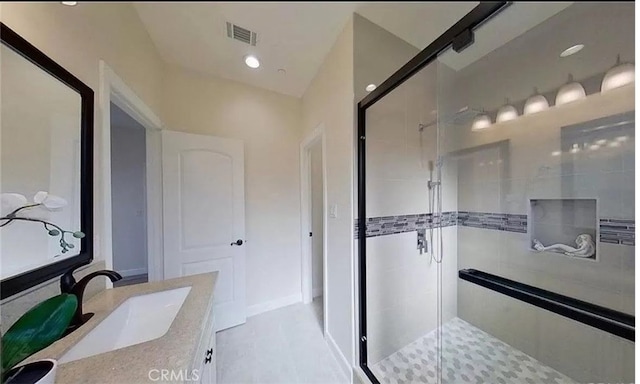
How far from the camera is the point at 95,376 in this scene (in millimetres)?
596

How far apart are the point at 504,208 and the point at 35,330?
2509 millimetres

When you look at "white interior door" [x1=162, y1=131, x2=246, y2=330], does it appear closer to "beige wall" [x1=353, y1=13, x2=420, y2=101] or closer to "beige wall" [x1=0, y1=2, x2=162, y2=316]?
"beige wall" [x1=0, y1=2, x2=162, y2=316]

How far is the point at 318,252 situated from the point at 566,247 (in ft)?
7.16

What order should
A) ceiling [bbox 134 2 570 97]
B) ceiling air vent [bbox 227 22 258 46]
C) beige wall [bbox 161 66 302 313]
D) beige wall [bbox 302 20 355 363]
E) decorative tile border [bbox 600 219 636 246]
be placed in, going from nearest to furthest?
ceiling [bbox 134 2 570 97], ceiling air vent [bbox 227 22 258 46], decorative tile border [bbox 600 219 636 246], beige wall [bbox 302 20 355 363], beige wall [bbox 161 66 302 313]

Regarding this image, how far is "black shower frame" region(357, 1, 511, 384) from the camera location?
2.53 feet

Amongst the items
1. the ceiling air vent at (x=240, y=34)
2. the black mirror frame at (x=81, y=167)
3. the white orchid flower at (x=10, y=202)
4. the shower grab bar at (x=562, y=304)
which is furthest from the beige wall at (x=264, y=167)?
the shower grab bar at (x=562, y=304)

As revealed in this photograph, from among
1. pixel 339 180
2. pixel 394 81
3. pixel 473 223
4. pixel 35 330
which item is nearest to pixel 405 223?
pixel 339 180

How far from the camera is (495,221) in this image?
1.88 m

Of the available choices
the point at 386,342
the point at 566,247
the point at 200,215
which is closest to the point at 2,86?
the point at 200,215

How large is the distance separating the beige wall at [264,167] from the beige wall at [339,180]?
23.3 inches

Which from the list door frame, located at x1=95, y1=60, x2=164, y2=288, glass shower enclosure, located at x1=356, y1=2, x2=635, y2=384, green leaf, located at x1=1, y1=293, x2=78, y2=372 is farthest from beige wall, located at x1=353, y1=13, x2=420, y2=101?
green leaf, located at x1=1, y1=293, x2=78, y2=372

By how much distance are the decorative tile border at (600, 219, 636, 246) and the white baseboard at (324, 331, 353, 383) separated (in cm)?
173

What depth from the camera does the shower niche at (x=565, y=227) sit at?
4.53ft

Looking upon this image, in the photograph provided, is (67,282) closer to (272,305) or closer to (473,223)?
(272,305)
